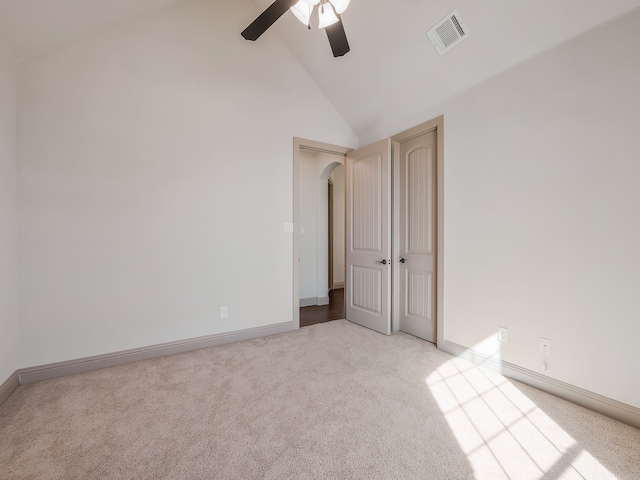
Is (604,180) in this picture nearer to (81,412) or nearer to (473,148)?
(473,148)

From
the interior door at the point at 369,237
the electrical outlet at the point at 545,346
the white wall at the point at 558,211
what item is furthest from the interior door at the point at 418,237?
the electrical outlet at the point at 545,346

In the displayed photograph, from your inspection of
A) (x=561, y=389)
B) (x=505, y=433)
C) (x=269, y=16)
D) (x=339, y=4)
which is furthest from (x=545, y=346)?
(x=269, y=16)

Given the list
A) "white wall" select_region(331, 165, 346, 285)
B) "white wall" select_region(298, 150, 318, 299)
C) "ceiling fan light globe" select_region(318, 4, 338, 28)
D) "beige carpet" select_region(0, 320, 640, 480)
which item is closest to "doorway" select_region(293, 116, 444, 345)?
"beige carpet" select_region(0, 320, 640, 480)

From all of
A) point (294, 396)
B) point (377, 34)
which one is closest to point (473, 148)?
point (377, 34)

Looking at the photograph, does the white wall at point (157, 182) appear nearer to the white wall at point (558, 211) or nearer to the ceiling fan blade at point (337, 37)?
the ceiling fan blade at point (337, 37)

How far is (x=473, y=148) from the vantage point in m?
2.49

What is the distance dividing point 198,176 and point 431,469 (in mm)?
2963

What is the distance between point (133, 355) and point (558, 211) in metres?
3.72

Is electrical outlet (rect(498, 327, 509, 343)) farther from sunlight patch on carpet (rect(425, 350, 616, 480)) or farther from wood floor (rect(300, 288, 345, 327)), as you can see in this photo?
wood floor (rect(300, 288, 345, 327))

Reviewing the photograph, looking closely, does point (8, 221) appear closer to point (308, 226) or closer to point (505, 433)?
point (308, 226)

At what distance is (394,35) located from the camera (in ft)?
8.20

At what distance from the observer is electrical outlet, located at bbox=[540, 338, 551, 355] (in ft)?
6.61

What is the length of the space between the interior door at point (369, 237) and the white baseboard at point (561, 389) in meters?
0.99

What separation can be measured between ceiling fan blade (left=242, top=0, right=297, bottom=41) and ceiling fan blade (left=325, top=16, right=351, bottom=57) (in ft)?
0.98
